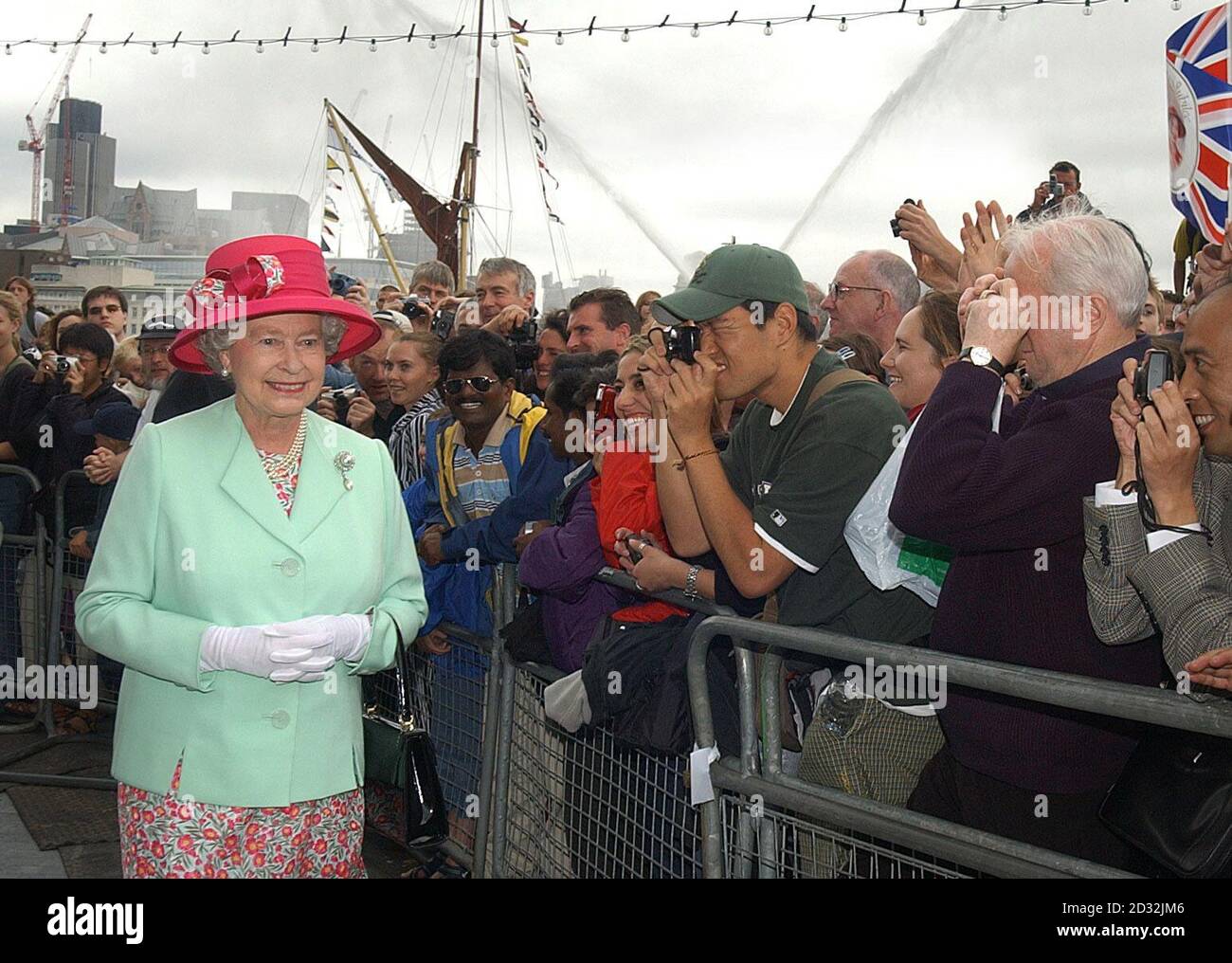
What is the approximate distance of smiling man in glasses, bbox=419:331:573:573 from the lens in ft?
16.7

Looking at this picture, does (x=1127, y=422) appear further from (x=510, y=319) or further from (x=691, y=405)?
(x=510, y=319)

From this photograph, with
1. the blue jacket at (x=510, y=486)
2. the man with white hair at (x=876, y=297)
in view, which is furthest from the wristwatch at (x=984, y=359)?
the blue jacket at (x=510, y=486)

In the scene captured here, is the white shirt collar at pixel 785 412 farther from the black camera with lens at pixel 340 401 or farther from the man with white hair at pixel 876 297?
the black camera with lens at pixel 340 401

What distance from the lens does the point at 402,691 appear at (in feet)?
13.7

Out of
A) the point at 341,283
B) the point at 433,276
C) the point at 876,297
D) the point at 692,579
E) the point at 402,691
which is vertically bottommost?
the point at 402,691

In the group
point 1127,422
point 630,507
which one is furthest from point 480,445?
point 1127,422

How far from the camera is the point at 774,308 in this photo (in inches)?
142

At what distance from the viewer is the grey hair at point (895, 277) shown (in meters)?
4.89

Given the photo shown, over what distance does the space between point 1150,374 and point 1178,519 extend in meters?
0.28

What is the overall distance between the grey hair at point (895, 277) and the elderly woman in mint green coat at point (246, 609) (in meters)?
2.39

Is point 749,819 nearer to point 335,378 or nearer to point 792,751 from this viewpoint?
point 792,751

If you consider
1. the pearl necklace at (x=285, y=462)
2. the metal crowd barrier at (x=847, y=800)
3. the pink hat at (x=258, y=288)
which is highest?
the pink hat at (x=258, y=288)

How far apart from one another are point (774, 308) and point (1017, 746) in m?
1.42

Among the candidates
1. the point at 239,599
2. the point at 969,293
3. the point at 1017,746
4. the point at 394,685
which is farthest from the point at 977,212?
the point at 394,685
